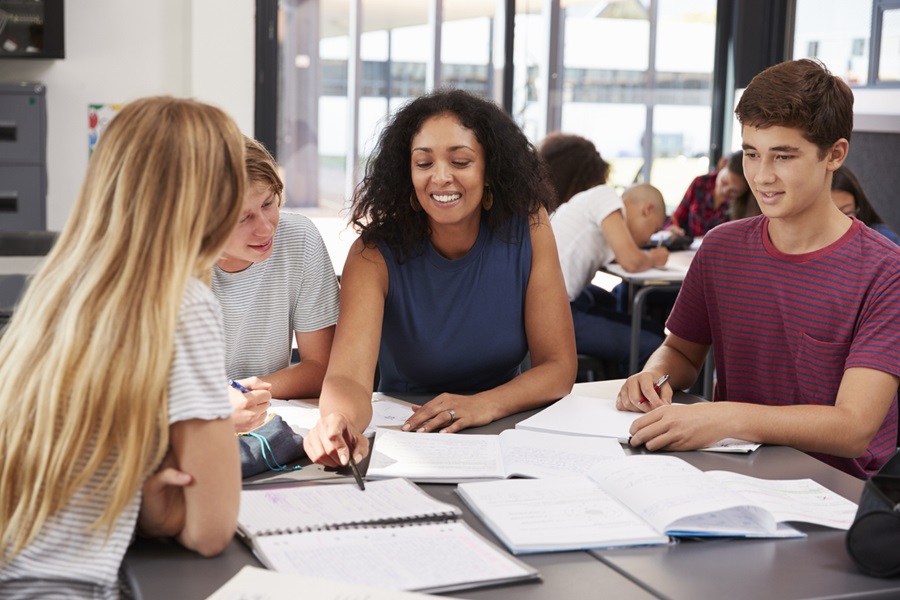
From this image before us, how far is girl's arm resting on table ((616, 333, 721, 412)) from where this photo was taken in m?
1.86

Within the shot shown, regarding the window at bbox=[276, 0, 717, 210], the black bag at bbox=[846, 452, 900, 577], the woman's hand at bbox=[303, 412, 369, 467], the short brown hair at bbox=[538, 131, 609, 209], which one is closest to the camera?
the black bag at bbox=[846, 452, 900, 577]

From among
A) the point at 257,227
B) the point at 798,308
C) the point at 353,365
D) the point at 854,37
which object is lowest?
the point at 353,365

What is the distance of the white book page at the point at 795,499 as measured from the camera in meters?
1.35

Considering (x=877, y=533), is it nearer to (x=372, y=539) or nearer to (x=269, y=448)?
(x=372, y=539)

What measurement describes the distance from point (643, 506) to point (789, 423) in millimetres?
472

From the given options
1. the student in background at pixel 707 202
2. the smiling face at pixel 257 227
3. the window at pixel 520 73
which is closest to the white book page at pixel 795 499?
the smiling face at pixel 257 227

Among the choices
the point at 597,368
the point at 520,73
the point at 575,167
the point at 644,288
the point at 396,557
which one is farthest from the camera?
the point at 520,73

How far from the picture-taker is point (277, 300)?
6.97 feet

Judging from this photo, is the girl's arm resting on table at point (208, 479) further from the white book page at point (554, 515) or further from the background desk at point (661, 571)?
the white book page at point (554, 515)

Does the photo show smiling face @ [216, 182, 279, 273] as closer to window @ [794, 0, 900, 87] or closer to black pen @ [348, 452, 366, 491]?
black pen @ [348, 452, 366, 491]

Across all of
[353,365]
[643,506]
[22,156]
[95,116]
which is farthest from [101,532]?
[95,116]

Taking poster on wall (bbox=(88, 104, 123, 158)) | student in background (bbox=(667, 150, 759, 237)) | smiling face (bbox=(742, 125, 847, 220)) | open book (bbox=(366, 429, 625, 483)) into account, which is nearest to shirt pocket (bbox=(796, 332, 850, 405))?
smiling face (bbox=(742, 125, 847, 220))

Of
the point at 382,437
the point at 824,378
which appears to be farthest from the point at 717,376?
the point at 382,437

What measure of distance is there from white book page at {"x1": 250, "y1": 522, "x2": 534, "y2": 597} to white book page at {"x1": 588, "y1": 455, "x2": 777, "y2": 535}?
9.8 inches
